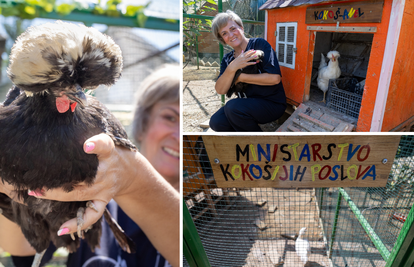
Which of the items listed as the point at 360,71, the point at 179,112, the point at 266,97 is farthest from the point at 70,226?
the point at 360,71

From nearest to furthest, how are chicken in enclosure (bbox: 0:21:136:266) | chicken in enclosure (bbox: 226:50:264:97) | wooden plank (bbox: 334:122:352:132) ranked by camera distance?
1. chicken in enclosure (bbox: 0:21:136:266)
2. chicken in enclosure (bbox: 226:50:264:97)
3. wooden plank (bbox: 334:122:352:132)

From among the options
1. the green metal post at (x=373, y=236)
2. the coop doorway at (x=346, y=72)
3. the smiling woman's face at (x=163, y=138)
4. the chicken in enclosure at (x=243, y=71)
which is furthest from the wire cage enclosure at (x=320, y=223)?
the coop doorway at (x=346, y=72)

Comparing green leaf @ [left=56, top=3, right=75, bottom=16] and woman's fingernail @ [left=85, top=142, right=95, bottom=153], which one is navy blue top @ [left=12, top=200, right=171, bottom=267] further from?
green leaf @ [left=56, top=3, right=75, bottom=16]

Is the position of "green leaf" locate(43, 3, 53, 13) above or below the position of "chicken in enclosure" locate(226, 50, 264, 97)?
above

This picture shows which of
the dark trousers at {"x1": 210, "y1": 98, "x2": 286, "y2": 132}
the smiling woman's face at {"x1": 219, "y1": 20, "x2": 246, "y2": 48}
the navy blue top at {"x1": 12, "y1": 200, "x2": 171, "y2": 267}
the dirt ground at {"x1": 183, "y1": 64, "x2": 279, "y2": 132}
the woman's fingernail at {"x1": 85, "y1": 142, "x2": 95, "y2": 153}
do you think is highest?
the smiling woman's face at {"x1": 219, "y1": 20, "x2": 246, "y2": 48}

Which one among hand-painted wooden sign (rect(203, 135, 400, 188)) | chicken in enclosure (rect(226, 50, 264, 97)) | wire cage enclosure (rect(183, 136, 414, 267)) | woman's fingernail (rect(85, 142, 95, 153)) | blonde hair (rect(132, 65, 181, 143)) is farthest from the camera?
chicken in enclosure (rect(226, 50, 264, 97))

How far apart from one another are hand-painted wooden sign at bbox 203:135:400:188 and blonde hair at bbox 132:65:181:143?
304mm

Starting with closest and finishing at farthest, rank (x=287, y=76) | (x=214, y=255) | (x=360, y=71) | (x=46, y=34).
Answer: (x=46, y=34) < (x=214, y=255) < (x=287, y=76) < (x=360, y=71)

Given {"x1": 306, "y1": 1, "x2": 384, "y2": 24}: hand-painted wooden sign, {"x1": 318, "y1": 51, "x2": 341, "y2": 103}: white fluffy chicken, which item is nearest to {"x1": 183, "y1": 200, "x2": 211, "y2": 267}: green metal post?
{"x1": 306, "y1": 1, "x2": 384, "y2": 24}: hand-painted wooden sign

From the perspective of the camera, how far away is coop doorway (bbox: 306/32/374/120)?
9.12ft

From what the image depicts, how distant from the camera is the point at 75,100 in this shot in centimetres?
68

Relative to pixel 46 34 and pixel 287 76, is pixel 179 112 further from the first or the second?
pixel 287 76

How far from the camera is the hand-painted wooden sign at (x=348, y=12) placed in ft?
6.66

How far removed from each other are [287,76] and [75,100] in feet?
10.3
